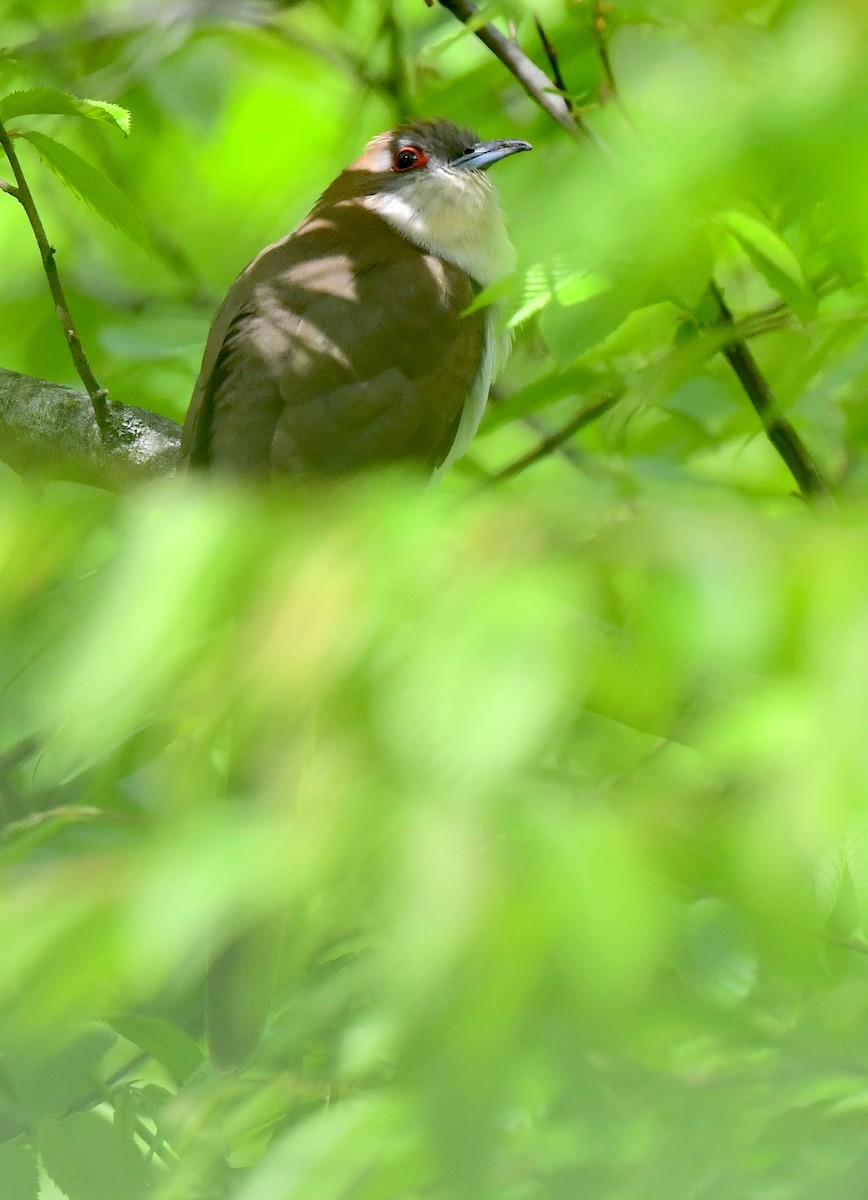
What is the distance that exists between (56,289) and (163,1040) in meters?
1.12

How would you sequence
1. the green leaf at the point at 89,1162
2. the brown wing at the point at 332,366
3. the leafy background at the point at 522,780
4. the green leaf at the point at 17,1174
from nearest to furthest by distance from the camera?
the leafy background at the point at 522,780
the green leaf at the point at 17,1174
the green leaf at the point at 89,1162
the brown wing at the point at 332,366

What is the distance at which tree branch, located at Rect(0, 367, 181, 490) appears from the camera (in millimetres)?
2613

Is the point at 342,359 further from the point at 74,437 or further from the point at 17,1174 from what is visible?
the point at 17,1174

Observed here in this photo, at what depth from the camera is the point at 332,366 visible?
8.72 feet

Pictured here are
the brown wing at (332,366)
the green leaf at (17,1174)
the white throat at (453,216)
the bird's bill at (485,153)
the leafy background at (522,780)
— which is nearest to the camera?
the leafy background at (522,780)

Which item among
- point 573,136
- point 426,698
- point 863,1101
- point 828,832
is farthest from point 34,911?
point 573,136

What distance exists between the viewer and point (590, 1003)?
28.6 inches

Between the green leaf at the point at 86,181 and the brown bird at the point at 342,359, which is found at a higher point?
the green leaf at the point at 86,181

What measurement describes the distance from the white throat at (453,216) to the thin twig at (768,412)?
1.50 m

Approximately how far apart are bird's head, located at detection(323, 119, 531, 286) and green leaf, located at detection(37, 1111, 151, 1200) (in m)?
2.34

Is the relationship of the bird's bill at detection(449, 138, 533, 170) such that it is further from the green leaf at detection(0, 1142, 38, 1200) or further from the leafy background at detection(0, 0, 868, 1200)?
the green leaf at detection(0, 1142, 38, 1200)

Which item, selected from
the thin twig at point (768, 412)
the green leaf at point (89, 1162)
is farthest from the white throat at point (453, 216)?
the green leaf at point (89, 1162)

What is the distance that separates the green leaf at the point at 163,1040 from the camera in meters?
1.68

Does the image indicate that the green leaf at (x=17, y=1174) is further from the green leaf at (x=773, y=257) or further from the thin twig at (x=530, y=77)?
the thin twig at (x=530, y=77)
